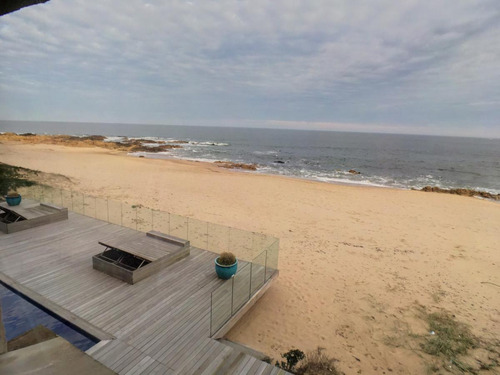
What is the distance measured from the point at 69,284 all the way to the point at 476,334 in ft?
36.3

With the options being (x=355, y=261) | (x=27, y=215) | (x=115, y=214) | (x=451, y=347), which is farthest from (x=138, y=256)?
(x=451, y=347)

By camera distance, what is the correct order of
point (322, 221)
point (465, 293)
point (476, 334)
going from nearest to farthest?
point (476, 334) → point (465, 293) → point (322, 221)

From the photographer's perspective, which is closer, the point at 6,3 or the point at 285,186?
the point at 6,3

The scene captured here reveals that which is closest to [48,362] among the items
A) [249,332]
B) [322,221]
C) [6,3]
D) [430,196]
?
[6,3]

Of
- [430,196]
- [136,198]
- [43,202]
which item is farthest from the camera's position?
[430,196]

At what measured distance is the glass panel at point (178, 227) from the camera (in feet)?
37.0

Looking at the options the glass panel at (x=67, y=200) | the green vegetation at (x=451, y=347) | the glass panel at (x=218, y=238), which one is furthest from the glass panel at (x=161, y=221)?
the green vegetation at (x=451, y=347)

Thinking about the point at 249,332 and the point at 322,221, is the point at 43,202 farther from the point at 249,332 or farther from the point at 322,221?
the point at 322,221

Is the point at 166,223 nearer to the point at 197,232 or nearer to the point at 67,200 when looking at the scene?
the point at 197,232

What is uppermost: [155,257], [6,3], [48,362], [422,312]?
[6,3]

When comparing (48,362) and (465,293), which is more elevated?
(48,362)

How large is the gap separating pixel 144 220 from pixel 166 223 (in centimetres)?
141

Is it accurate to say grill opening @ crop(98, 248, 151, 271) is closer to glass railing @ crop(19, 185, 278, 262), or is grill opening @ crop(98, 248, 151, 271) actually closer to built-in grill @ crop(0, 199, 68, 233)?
glass railing @ crop(19, 185, 278, 262)

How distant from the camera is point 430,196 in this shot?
26.5m
